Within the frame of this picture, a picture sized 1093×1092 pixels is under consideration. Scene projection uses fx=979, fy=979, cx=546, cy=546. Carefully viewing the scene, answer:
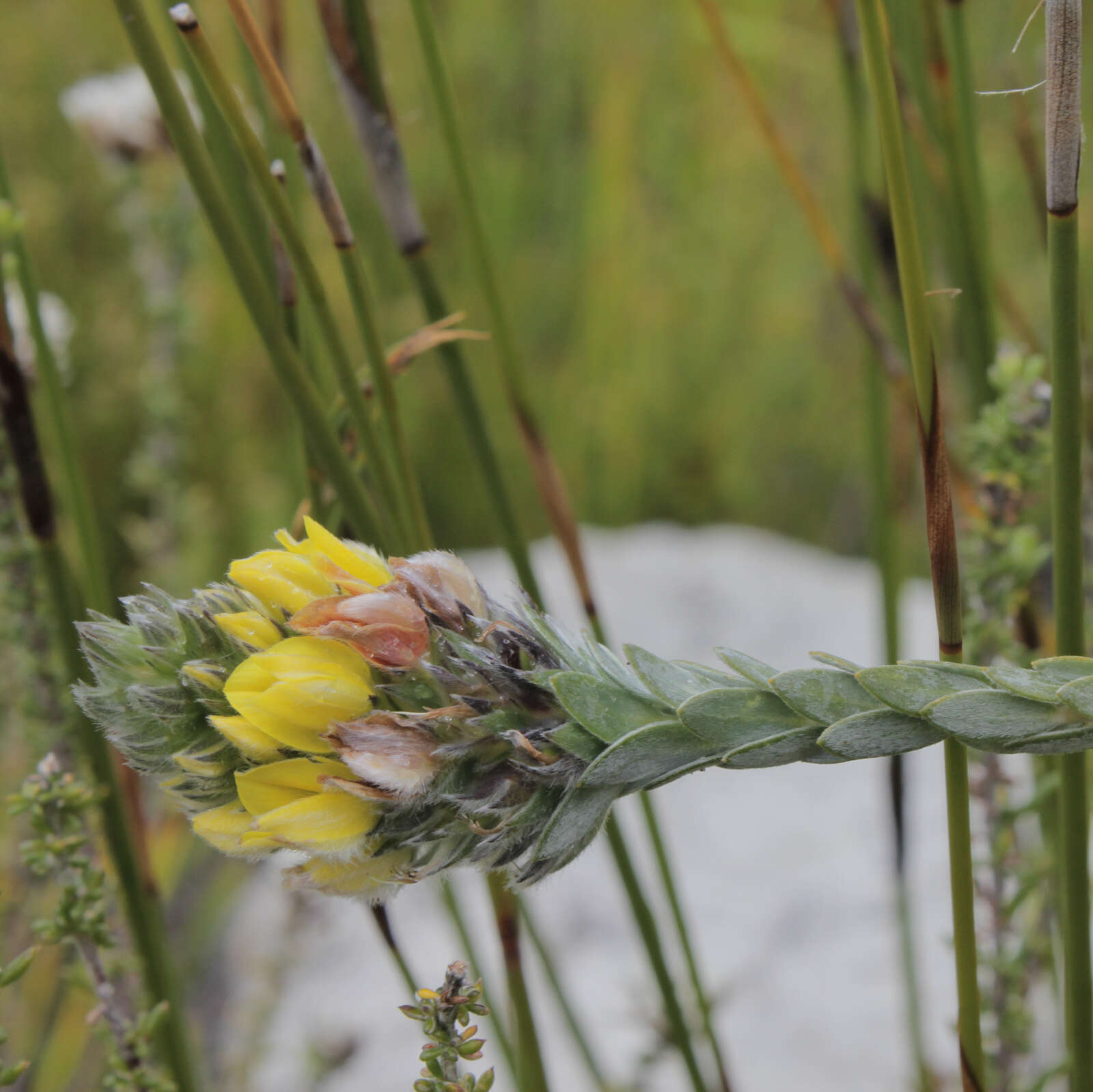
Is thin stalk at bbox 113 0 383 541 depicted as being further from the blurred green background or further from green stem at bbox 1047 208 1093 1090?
the blurred green background

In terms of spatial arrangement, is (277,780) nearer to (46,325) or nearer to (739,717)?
(739,717)

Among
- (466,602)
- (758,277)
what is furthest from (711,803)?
(758,277)

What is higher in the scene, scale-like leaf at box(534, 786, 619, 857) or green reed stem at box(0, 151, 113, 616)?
green reed stem at box(0, 151, 113, 616)

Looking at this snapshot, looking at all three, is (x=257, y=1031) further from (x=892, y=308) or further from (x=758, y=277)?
(x=758, y=277)

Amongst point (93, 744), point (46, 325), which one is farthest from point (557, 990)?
point (46, 325)

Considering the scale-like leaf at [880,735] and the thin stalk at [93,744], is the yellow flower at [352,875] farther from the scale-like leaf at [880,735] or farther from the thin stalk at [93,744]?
the thin stalk at [93,744]

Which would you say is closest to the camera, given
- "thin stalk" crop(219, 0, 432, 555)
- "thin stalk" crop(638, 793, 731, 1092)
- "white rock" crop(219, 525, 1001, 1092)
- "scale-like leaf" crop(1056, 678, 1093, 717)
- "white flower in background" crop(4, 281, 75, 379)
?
"scale-like leaf" crop(1056, 678, 1093, 717)

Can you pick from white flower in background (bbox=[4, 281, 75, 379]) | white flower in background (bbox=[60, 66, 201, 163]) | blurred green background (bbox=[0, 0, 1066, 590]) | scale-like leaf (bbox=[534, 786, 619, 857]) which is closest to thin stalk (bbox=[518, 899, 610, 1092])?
scale-like leaf (bbox=[534, 786, 619, 857])

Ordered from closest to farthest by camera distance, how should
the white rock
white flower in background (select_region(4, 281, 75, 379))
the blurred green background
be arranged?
1. white flower in background (select_region(4, 281, 75, 379))
2. the white rock
3. the blurred green background
